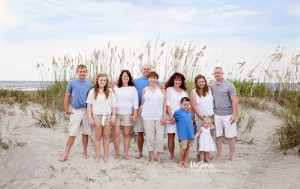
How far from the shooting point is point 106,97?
568cm

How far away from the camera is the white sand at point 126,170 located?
533 centimetres

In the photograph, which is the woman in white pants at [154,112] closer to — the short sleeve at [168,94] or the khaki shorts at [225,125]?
the short sleeve at [168,94]

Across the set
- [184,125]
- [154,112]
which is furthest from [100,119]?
[184,125]

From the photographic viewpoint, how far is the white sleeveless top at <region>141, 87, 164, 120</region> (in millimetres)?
5828

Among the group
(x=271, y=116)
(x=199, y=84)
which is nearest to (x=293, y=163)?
(x=199, y=84)

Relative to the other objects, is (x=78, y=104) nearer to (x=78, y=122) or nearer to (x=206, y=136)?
(x=78, y=122)

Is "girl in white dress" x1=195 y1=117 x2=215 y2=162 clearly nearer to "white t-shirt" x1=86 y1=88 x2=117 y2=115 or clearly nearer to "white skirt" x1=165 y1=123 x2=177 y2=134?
"white skirt" x1=165 y1=123 x2=177 y2=134

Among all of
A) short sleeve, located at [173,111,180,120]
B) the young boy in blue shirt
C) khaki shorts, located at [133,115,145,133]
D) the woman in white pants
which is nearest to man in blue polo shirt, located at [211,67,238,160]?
the young boy in blue shirt

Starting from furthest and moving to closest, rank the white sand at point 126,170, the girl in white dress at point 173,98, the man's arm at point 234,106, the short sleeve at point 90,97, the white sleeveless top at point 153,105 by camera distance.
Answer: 1. the man's arm at point 234,106
2. the girl in white dress at point 173,98
3. the white sleeveless top at point 153,105
4. the short sleeve at point 90,97
5. the white sand at point 126,170

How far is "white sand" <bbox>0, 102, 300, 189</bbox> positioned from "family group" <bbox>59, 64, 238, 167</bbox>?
9.6 inches

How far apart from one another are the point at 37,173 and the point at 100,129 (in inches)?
45.2

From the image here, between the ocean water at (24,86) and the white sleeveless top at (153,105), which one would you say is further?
the ocean water at (24,86)

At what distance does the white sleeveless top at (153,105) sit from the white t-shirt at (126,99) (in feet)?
0.56

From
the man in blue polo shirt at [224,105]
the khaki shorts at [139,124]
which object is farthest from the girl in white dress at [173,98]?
the man in blue polo shirt at [224,105]
